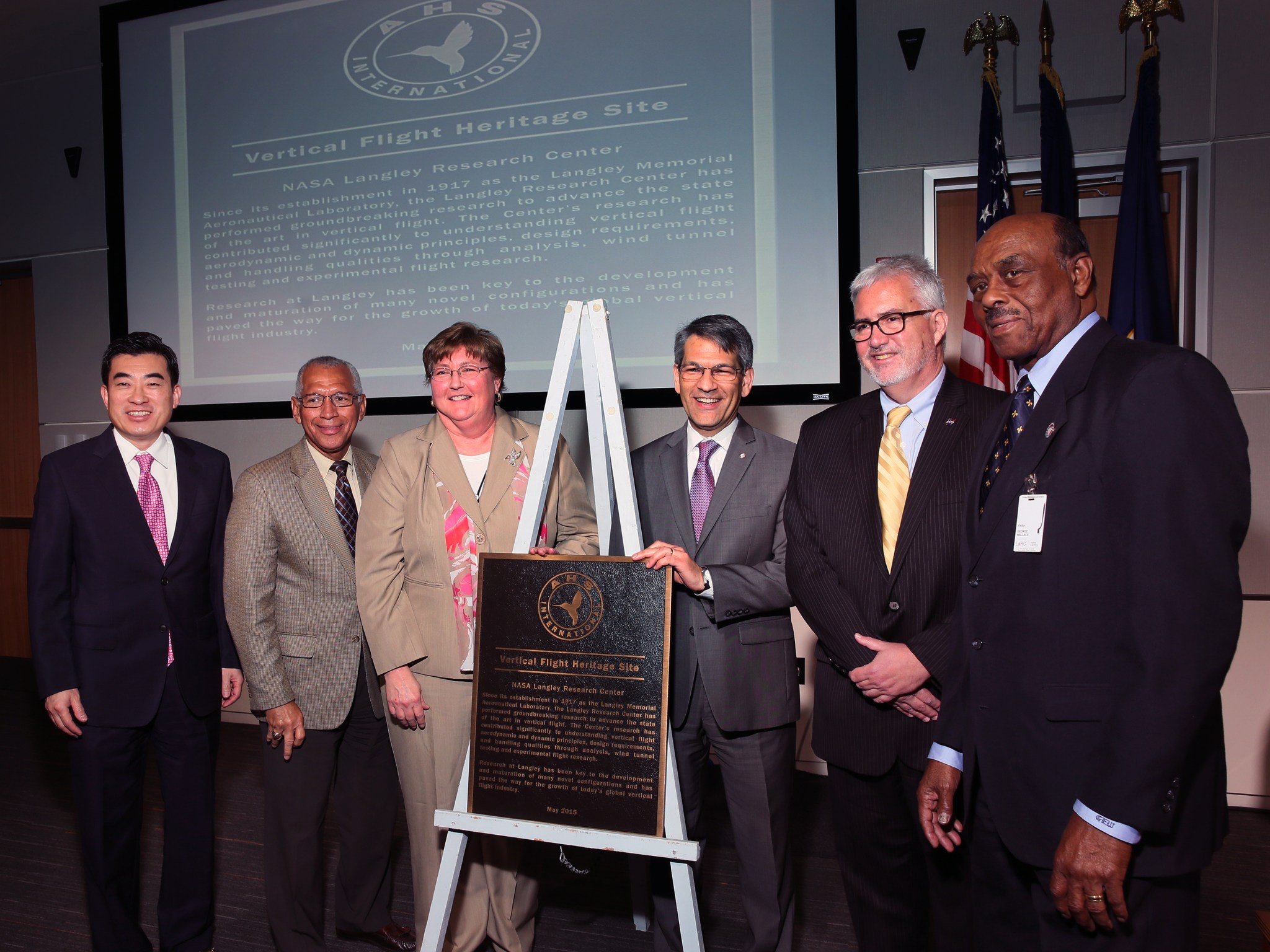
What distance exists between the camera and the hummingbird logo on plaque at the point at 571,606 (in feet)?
5.65

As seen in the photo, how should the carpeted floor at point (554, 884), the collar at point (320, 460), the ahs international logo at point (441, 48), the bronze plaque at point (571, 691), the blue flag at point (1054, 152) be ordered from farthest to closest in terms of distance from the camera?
1. the ahs international logo at point (441, 48)
2. the blue flag at point (1054, 152)
3. the carpeted floor at point (554, 884)
4. the collar at point (320, 460)
5. the bronze plaque at point (571, 691)

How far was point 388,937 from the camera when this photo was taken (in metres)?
2.32

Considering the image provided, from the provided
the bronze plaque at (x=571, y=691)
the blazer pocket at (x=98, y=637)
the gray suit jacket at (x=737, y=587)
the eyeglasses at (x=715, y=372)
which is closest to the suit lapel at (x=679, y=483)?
the gray suit jacket at (x=737, y=587)

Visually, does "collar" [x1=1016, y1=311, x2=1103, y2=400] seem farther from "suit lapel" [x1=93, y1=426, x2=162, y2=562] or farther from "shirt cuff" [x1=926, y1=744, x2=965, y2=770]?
"suit lapel" [x1=93, y1=426, x2=162, y2=562]

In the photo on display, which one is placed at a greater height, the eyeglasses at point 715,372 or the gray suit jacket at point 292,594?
the eyeglasses at point 715,372

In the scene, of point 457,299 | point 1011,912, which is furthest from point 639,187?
point 1011,912

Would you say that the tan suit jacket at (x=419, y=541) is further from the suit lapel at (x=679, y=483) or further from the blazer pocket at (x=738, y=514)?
the blazer pocket at (x=738, y=514)

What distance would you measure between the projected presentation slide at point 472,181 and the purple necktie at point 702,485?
4.57 ft

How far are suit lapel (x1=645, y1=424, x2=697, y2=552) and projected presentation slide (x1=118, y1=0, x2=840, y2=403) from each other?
1372 millimetres

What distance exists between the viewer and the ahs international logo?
12.1ft

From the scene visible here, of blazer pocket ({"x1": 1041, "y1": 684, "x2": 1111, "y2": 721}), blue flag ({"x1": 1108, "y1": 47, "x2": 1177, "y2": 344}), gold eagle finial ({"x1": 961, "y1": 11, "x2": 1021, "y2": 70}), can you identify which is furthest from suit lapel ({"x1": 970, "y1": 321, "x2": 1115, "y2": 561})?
gold eagle finial ({"x1": 961, "y1": 11, "x2": 1021, "y2": 70})

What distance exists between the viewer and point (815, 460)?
192cm

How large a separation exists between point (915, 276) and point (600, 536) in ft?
3.05

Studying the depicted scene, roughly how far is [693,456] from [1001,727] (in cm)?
100
